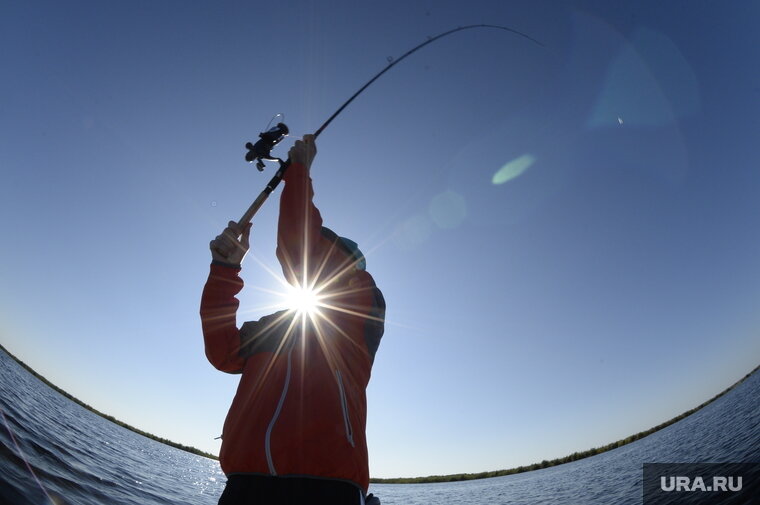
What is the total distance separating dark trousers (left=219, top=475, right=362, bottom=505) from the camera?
1.82 meters

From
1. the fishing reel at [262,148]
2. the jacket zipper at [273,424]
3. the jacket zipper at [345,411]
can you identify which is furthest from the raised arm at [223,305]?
the fishing reel at [262,148]

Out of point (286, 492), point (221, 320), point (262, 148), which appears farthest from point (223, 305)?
point (262, 148)

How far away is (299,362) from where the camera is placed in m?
2.27

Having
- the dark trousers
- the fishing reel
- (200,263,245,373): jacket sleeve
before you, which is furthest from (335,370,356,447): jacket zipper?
the fishing reel

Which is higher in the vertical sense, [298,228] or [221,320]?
[298,228]

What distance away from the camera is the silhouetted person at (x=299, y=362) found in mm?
1898

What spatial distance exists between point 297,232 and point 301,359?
0.93m

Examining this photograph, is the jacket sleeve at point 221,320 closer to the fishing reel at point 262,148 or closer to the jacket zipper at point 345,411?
the jacket zipper at point 345,411

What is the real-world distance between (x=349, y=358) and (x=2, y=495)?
6909 mm

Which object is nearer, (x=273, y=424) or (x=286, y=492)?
(x=286, y=492)

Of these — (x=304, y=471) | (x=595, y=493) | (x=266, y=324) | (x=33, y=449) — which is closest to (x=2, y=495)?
(x=33, y=449)

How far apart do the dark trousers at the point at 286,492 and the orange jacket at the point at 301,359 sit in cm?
4

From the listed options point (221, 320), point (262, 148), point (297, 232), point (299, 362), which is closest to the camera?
point (299, 362)

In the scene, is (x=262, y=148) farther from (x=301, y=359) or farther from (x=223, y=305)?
(x=301, y=359)
